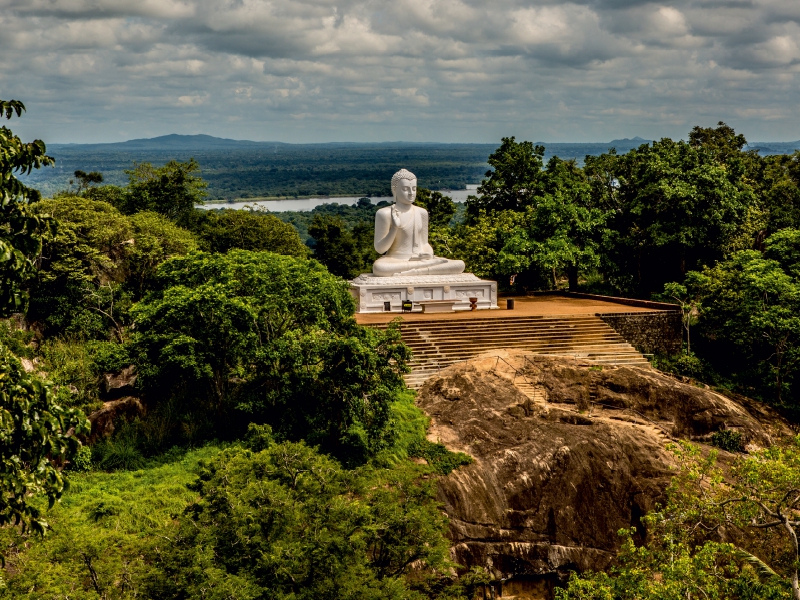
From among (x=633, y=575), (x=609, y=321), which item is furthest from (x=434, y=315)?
(x=633, y=575)

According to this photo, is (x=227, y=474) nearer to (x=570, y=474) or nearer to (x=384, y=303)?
(x=570, y=474)

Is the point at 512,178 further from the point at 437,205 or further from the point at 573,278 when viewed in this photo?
the point at 437,205

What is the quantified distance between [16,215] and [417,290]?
67.6 ft

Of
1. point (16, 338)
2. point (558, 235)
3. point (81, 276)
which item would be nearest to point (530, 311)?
point (558, 235)

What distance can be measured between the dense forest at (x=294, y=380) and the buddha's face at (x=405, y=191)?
4.15 m

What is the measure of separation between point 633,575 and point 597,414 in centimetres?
917

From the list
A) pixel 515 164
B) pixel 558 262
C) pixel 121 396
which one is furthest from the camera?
pixel 515 164

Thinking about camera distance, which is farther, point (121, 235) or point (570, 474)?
point (121, 235)

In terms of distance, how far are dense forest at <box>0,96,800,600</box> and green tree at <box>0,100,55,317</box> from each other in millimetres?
28

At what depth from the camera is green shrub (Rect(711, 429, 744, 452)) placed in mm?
21703

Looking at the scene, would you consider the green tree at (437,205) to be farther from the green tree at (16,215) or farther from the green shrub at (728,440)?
the green tree at (16,215)

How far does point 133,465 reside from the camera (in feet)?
64.1

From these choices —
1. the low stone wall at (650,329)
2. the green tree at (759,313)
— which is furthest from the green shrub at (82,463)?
the green tree at (759,313)

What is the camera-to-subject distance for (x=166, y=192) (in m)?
37.3
